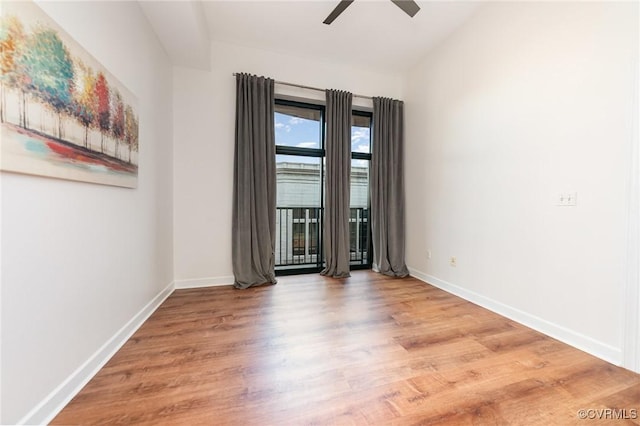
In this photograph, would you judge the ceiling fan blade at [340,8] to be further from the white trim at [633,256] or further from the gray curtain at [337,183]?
the white trim at [633,256]

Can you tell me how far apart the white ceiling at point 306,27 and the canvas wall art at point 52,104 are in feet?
3.68

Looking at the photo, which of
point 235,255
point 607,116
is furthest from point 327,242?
point 607,116

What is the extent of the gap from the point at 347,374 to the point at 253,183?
2407 millimetres

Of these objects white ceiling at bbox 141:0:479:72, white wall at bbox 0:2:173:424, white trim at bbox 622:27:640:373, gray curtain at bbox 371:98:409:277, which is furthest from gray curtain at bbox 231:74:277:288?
white trim at bbox 622:27:640:373

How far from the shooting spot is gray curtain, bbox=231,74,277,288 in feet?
10.3

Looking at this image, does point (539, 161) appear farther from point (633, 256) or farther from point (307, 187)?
point (307, 187)

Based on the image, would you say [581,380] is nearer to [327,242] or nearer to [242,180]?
[327,242]

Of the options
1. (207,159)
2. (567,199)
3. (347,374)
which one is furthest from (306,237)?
(567,199)

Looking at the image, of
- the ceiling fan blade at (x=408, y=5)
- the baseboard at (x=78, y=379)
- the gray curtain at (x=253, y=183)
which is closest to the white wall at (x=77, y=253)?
the baseboard at (x=78, y=379)

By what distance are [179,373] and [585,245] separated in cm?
300

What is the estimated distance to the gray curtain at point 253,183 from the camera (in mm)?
3145

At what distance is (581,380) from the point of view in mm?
1513

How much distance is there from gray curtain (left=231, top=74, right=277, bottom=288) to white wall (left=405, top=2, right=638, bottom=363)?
7.27 feet

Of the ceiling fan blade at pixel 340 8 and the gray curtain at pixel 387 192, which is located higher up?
the ceiling fan blade at pixel 340 8
